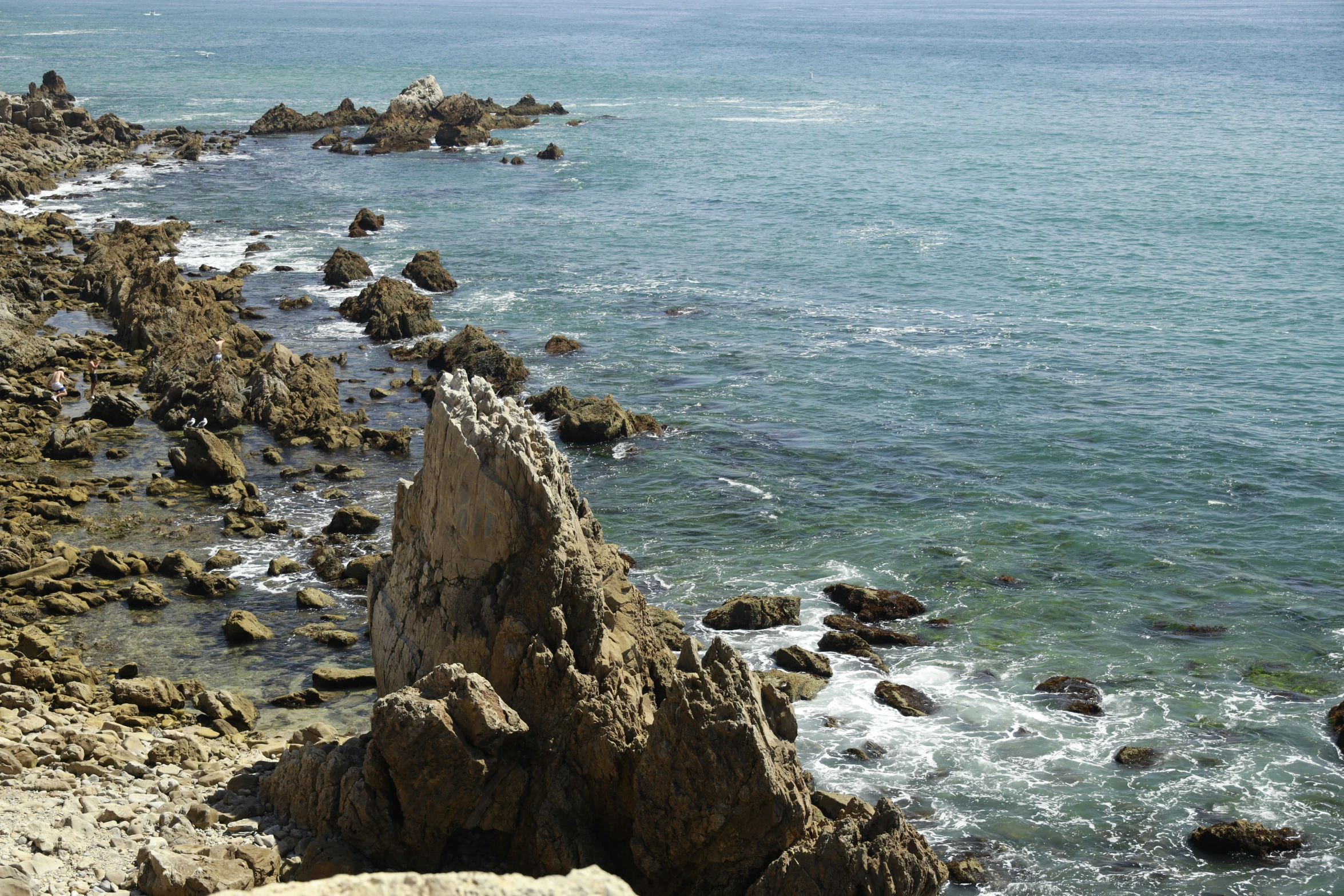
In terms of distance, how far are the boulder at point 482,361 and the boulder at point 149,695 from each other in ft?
69.6

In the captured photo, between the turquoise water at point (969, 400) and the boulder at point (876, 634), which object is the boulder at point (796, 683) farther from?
the boulder at point (876, 634)

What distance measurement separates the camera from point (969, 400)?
42.3 metres

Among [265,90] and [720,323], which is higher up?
[265,90]

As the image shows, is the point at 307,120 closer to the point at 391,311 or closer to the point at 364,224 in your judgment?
the point at 364,224

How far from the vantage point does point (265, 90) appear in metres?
132

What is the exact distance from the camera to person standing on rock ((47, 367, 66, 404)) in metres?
38.4

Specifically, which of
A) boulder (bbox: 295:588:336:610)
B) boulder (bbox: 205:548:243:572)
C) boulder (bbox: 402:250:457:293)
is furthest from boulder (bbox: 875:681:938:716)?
boulder (bbox: 402:250:457:293)

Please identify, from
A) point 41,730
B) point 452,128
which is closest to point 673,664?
point 41,730

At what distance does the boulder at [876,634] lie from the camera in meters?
26.6

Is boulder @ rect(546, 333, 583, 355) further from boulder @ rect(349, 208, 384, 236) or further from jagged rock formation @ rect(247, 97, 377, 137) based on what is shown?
jagged rock formation @ rect(247, 97, 377, 137)

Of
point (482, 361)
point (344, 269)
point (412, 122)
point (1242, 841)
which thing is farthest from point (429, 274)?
point (412, 122)

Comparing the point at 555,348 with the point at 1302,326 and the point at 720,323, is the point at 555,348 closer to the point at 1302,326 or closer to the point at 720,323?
the point at 720,323

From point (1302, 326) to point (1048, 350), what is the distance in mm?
11542

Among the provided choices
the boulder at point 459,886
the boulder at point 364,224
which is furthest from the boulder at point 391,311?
the boulder at point 459,886
